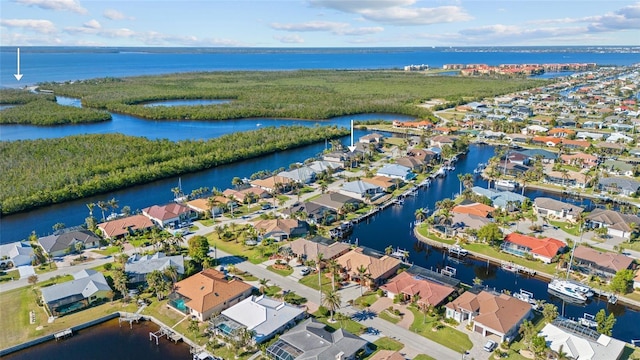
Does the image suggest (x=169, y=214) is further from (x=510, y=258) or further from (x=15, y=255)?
(x=510, y=258)

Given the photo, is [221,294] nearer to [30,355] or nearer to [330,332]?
[330,332]

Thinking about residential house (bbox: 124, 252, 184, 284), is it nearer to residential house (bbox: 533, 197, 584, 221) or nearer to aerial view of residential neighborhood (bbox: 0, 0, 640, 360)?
aerial view of residential neighborhood (bbox: 0, 0, 640, 360)

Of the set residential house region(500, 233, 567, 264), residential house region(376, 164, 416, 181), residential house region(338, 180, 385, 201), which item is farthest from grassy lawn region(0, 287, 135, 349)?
residential house region(376, 164, 416, 181)

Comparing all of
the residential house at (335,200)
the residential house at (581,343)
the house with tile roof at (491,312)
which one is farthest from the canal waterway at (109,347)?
the residential house at (335,200)

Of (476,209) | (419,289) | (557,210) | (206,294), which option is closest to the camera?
(206,294)

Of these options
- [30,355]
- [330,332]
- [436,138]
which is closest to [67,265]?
[30,355]

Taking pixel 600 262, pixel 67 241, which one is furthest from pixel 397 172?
pixel 67 241
